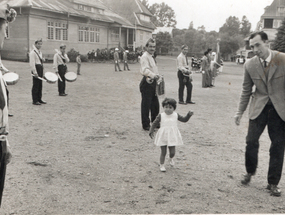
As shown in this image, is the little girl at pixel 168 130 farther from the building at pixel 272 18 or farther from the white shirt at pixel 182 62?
the building at pixel 272 18

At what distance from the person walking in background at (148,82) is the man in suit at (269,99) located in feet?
9.44

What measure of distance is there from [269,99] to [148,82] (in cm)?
321

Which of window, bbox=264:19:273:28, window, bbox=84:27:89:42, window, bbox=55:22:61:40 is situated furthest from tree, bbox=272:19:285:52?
window, bbox=264:19:273:28

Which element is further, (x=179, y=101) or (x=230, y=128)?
(x=179, y=101)

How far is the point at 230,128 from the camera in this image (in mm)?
7379

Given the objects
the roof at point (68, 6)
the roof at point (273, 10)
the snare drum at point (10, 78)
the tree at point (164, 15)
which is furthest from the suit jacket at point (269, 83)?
the tree at point (164, 15)

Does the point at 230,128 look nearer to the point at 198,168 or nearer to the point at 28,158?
the point at 198,168

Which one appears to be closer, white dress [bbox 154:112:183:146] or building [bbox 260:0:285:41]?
white dress [bbox 154:112:183:146]

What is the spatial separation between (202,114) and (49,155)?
197 inches

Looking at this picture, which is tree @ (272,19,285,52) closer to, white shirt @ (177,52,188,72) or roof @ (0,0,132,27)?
roof @ (0,0,132,27)

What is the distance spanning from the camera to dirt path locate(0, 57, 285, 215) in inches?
138

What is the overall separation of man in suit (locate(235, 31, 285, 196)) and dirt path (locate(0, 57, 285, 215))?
1.38 ft

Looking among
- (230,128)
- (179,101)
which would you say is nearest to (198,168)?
(230,128)

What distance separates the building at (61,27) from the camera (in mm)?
27359
